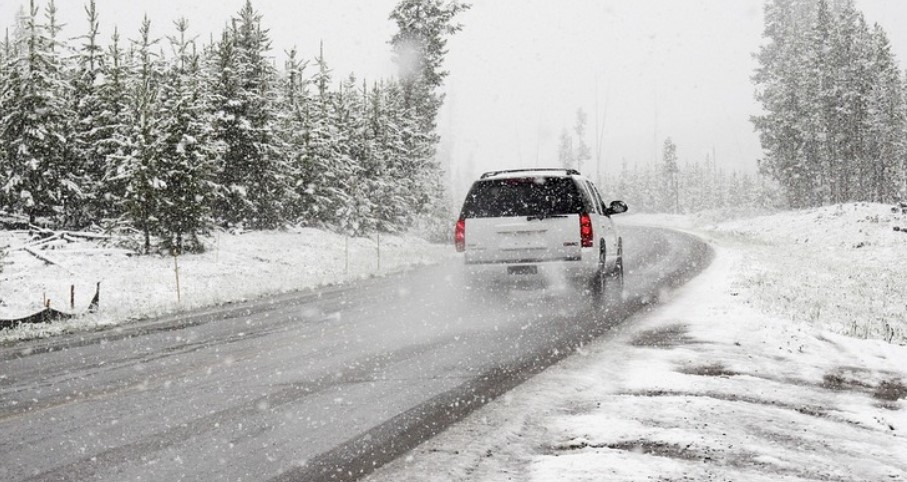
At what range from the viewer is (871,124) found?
4938 cm

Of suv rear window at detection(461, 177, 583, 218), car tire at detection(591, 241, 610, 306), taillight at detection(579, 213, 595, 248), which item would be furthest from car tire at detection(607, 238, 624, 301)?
suv rear window at detection(461, 177, 583, 218)

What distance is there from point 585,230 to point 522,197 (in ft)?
3.83

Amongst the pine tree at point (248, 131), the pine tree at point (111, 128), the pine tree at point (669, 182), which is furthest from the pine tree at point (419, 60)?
the pine tree at point (669, 182)

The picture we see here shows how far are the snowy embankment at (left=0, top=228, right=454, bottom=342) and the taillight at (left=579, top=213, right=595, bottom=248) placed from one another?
23.6 feet

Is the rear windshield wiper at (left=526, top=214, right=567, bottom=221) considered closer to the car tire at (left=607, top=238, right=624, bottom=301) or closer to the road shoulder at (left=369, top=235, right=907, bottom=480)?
the car tire at (left=607, top=238, right=624, bottom=301)

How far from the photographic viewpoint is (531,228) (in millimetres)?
11070

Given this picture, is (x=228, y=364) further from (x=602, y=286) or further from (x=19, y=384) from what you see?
(x=602, y=286)

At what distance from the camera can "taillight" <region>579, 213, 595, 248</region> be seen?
11.0m

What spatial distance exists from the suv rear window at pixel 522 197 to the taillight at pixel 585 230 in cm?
21

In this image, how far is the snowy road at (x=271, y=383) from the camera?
14.4ft

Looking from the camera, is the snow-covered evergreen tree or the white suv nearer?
the white suv

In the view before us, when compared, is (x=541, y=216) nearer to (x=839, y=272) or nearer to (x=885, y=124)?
(x=839, y=272)

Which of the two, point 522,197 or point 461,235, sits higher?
point 522,197

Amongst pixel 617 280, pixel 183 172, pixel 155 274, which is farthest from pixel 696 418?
pixel 183 172
